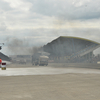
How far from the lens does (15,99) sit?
7.41 metres

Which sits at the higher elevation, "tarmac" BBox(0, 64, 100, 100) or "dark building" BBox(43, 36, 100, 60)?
"dark building" BBox(43, 36, 100, 60)

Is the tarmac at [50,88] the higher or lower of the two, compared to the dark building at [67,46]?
lower

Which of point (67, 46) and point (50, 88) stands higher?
point (67, 46)

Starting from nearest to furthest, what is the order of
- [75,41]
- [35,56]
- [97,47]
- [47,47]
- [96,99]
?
[96,99], [35,56], [97,47], [75,41], [47,47]

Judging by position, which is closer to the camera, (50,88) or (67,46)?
(50,88)

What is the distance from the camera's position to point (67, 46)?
102 metres

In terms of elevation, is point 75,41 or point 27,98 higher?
point 75,41

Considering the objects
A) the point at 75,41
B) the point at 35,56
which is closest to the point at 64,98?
the point at 35,56

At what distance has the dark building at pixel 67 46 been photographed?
9449cm

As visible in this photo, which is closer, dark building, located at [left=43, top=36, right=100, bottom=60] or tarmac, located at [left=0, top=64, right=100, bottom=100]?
tarmac, located at [left=0, top=64, right=100, bottom=100]

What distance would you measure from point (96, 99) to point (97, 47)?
84553mm

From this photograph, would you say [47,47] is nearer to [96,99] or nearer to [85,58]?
[85,58]

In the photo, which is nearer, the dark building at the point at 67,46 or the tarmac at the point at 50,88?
the tarmac at the point at 50,88

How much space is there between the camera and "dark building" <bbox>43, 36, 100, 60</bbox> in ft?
310
